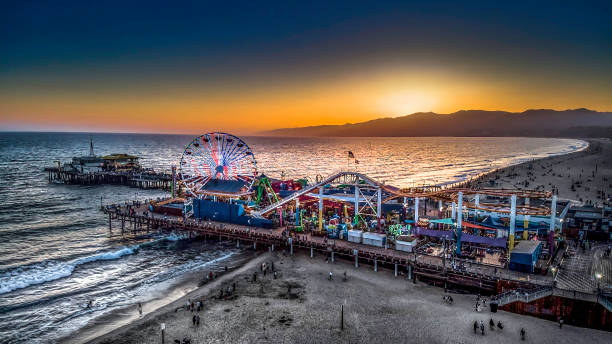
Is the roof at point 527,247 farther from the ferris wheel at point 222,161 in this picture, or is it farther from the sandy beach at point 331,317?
the ferris wheel at point 222,161

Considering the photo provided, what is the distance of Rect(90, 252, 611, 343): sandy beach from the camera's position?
86.7ft

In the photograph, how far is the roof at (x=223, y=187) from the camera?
55.5 m

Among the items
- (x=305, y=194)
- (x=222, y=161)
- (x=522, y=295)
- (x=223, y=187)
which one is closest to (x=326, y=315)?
(x=522, y=295)

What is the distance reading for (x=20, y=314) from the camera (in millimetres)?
30859

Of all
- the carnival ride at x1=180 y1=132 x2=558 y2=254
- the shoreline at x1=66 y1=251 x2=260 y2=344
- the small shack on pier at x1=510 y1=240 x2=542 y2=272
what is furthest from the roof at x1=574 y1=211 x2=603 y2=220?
the shoreline at x1=66 y1=251 x2=260 y2=344

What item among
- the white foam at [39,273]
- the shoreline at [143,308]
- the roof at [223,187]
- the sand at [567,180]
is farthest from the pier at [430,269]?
the sand at [567,180]

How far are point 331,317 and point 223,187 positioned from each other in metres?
32.1

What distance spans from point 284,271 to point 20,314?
2228 cm

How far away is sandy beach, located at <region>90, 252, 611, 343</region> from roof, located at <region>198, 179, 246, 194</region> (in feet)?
66.0

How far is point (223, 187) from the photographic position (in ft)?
186

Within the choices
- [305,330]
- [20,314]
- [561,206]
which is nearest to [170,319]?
[305,330]

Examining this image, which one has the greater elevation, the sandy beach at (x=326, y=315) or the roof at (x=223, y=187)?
the roof at (x=223, y=187)

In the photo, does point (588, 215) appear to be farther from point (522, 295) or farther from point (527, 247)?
point (522, 295)

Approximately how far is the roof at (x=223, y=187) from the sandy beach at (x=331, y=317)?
66.0ft
